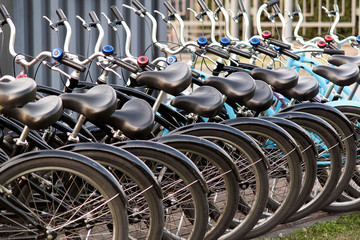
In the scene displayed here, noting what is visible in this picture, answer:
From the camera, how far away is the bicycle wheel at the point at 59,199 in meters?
3.29

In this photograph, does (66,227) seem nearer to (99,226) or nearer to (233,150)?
(99,226)

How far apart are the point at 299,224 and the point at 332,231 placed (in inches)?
11.5

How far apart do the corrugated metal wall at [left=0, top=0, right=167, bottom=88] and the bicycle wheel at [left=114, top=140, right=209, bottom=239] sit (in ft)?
6.89

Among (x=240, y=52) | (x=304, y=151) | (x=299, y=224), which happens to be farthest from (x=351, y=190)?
(x=240, y=52)

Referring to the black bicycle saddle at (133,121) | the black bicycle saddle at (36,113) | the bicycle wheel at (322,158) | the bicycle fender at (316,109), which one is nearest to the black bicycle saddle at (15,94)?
the black bicycle saddle at (36,113)

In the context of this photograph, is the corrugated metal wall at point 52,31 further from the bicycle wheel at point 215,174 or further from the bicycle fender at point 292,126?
the bicycle wheel at point 215,174

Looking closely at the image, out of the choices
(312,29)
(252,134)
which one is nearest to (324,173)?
(252,134)

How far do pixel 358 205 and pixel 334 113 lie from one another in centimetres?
78

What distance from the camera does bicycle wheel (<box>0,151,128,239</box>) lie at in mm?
3291

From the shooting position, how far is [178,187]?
12.4 ft

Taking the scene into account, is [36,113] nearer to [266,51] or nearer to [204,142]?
[204,142]

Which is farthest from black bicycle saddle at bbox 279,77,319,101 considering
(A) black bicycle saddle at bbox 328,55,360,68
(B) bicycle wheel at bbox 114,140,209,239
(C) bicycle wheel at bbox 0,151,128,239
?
(C) bicycle wheel at bbox 0,151,128,239

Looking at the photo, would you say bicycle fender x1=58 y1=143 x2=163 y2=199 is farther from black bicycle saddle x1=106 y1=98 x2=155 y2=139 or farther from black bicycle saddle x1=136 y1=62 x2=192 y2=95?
black bicycle saddle x1=136 y1=62 x2=192 y2=95

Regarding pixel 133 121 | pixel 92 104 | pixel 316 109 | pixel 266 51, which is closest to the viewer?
pixel 92 104
